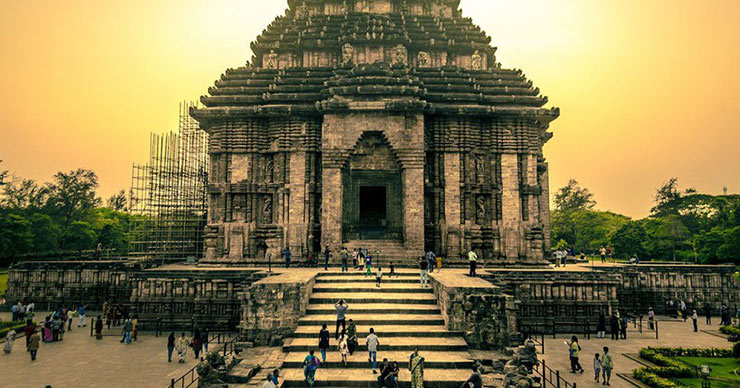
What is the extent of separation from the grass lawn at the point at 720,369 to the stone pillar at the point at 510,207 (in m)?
9.26

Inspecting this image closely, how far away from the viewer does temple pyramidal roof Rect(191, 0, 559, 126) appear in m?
Answer: 23.2

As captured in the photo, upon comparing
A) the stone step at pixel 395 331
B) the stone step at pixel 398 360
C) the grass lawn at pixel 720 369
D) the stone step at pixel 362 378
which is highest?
the stone step at pixel 395 331

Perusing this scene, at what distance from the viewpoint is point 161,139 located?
28578mm

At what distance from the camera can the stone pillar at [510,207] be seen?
74.9 feet

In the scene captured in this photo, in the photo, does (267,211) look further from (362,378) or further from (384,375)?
(384,375)

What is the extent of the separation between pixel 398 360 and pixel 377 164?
44.3ft

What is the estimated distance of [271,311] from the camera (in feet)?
44.9

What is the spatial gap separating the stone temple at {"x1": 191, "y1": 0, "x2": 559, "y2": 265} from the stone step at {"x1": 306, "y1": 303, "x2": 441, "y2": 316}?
655cm

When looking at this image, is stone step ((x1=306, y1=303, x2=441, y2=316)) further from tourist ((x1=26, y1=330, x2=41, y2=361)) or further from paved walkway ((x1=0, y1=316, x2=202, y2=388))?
tourist ((x1=26, y1=330, x2=41, y2=361))

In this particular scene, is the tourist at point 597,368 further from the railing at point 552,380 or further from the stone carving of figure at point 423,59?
the stone carving of figure at point 423,59

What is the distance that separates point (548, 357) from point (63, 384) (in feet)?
52.3

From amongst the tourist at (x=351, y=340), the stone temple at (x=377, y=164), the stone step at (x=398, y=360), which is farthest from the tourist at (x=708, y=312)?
the tourist at (x=351, y=340)

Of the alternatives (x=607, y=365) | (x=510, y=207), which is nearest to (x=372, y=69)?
(x=510, y=207)

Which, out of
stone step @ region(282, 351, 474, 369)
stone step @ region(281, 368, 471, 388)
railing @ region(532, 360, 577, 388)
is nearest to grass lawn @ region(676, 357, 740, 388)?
railing @ region(532, 360, 577, 388)
